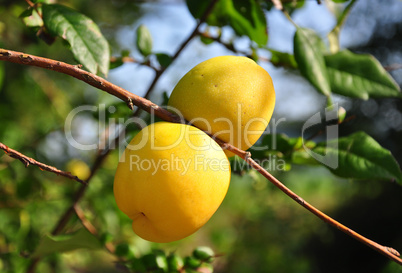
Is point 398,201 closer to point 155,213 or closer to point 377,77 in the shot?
point 377,77

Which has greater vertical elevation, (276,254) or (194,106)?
(194,106)

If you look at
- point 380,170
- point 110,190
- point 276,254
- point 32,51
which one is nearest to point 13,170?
point 110,190

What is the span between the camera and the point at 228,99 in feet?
1.34

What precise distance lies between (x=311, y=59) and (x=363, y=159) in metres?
0.17

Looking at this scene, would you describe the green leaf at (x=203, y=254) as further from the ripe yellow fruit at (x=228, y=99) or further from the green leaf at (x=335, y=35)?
the green leaf at (x=335, y=35)

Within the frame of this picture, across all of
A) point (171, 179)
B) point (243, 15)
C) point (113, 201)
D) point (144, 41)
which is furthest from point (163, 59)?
point (113, 201)

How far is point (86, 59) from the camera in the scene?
1.62 ft

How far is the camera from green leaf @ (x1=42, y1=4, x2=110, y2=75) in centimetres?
49

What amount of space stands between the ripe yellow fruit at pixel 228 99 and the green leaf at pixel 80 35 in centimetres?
13

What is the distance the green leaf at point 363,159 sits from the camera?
0.52 meters

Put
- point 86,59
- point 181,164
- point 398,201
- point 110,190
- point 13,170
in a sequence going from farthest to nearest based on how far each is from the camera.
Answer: point 398,201, point 110,190, point 13,170, point 86,59, point 181,164

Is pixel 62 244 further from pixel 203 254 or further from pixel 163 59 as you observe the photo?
pixel 163 59

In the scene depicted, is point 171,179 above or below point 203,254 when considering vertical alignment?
above

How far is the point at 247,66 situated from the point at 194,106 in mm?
83
